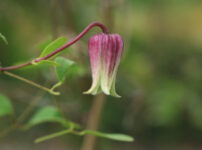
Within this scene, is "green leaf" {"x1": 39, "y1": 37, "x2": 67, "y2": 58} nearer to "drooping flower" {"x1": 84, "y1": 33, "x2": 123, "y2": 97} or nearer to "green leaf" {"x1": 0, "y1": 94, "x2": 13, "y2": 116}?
"drooping flower" {"x1": 84, "y1": 33, "x2": 123, "y2": 97}

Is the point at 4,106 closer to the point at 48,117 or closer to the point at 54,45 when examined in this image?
the point at 48,117

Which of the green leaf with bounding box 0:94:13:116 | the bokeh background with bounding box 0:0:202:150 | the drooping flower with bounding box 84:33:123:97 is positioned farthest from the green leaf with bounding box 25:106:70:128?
the bokeh background with bounding box 0:0:202:150

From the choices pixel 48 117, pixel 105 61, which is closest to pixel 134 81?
pixel 48 117

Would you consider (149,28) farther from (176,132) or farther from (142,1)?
(176,132)

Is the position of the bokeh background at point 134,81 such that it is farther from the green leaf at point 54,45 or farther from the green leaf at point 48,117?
the green leaf at point 54,45

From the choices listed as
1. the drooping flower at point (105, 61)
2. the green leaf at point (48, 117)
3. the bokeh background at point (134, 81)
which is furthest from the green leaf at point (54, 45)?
the bokeh background at point (134, 81)

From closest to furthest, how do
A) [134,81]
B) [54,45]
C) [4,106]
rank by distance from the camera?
[54,45] < [4,106] < [134,81]

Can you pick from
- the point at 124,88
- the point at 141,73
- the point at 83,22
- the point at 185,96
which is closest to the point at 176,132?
the point at 185,96
